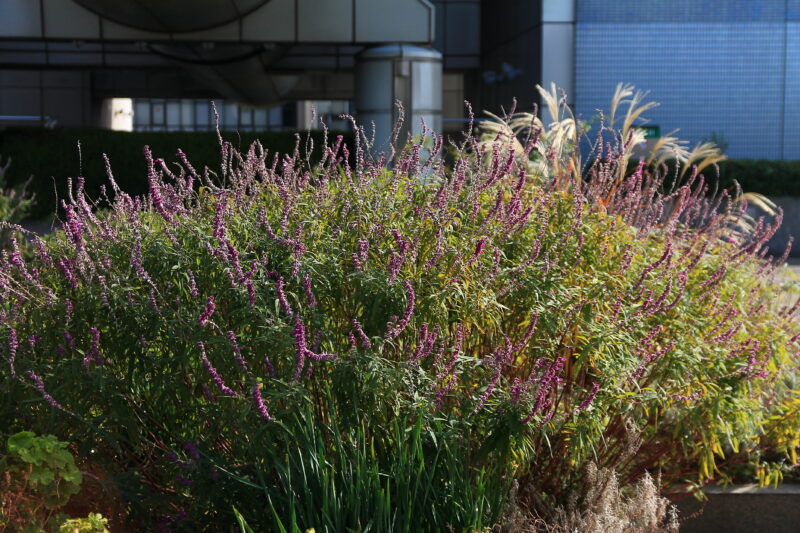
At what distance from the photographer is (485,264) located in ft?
13.3

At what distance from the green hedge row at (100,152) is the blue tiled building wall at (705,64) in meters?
6.13

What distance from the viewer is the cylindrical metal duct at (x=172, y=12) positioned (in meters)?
17.0

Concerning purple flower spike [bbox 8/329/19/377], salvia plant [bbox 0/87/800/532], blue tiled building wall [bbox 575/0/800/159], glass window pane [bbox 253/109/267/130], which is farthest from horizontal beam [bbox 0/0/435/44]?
glass window pane [bbox 253/109/267/130]

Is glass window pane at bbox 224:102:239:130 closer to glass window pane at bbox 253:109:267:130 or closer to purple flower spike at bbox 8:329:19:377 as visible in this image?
glass window pane at bbox 253:109:267:130

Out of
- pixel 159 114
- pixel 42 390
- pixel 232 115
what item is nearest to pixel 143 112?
pixel 159 114

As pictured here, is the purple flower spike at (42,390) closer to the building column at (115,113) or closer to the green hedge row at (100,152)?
the green hedge row at (100,152)

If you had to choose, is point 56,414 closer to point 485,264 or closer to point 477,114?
point 485,264

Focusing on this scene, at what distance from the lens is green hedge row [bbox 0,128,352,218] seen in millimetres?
18062

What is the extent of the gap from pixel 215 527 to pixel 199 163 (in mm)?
14987

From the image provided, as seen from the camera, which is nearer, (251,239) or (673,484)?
→ (251,239)

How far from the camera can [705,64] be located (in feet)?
63.2

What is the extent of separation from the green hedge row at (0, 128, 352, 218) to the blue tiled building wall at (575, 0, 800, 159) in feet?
20.1

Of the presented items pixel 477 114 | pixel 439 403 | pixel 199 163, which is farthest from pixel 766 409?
pixel 477 114

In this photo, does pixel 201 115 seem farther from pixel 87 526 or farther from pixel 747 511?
pixel 87 526
